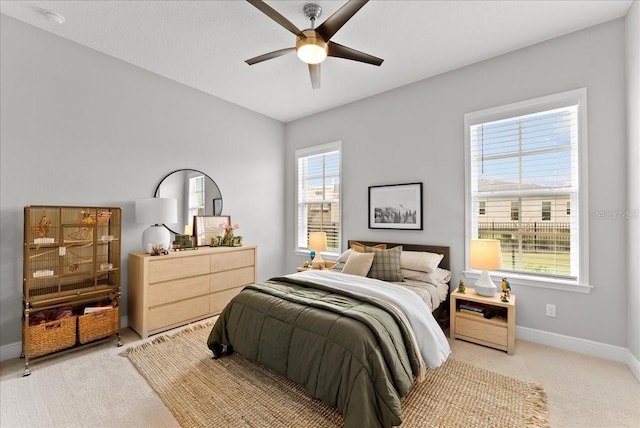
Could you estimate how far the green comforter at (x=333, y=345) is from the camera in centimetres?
157

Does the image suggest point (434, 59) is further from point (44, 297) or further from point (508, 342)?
point (44, 297)

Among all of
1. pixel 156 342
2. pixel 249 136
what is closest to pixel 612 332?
pixel 156 342

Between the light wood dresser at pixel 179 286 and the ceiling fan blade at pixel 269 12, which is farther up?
the ceiling fan blade at pixel 269 12

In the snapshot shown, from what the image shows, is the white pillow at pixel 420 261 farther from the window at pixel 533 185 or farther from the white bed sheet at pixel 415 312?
the white bed sheet at pixel 415 312

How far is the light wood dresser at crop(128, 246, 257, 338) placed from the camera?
298 centimetres

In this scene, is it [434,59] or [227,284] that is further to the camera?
[227,284]

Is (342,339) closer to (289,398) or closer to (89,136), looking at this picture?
(289,398)

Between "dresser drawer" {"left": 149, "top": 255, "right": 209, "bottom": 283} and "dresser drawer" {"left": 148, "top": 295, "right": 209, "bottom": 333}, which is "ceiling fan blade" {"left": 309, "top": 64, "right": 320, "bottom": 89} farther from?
"dresser drawer" {"left": 148, "top": 295, "right": 209, "bottom": 333}

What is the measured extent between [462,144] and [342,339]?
2.70 meters

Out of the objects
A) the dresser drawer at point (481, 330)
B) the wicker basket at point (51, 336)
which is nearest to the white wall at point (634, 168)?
the dresser drawer at point (481, 330)

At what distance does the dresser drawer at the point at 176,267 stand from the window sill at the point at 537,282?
123 inches

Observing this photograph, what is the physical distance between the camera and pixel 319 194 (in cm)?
478

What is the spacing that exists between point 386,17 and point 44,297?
3.83 metres

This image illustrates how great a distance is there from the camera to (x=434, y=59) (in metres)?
3.13
